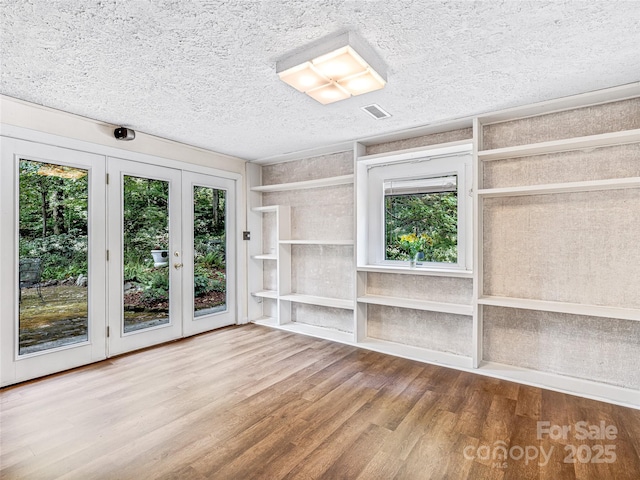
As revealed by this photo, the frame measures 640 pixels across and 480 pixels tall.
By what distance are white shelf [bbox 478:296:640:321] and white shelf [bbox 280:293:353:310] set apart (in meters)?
1.53

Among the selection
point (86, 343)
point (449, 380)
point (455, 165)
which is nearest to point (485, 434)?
point (449, 380)

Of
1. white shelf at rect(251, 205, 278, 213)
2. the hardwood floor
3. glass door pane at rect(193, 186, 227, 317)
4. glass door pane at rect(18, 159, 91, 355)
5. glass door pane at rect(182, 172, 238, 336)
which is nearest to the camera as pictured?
the hardwood floor

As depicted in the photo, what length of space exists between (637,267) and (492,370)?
140cm

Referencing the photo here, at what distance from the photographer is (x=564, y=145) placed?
265cm

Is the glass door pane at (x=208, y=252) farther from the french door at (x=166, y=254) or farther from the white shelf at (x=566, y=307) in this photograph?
the white shelf at (x=566, y=307)

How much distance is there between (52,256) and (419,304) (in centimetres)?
354

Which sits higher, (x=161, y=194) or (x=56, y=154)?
(x=56, y=154)

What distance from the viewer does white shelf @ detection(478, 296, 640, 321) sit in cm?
244

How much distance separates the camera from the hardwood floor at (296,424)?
1795 mm

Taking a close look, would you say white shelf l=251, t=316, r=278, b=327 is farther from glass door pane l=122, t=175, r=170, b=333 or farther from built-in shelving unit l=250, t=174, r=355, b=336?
glass door pane l=122, t=175, r=170, b=333

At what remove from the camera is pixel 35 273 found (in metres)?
2.90

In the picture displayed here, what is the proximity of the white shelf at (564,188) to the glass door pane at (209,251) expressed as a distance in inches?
126

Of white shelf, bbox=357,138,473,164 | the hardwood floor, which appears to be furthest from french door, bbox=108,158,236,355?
white shelf, bbox=357,138,473,164

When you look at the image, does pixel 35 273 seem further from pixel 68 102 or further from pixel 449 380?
pixel 449 380
